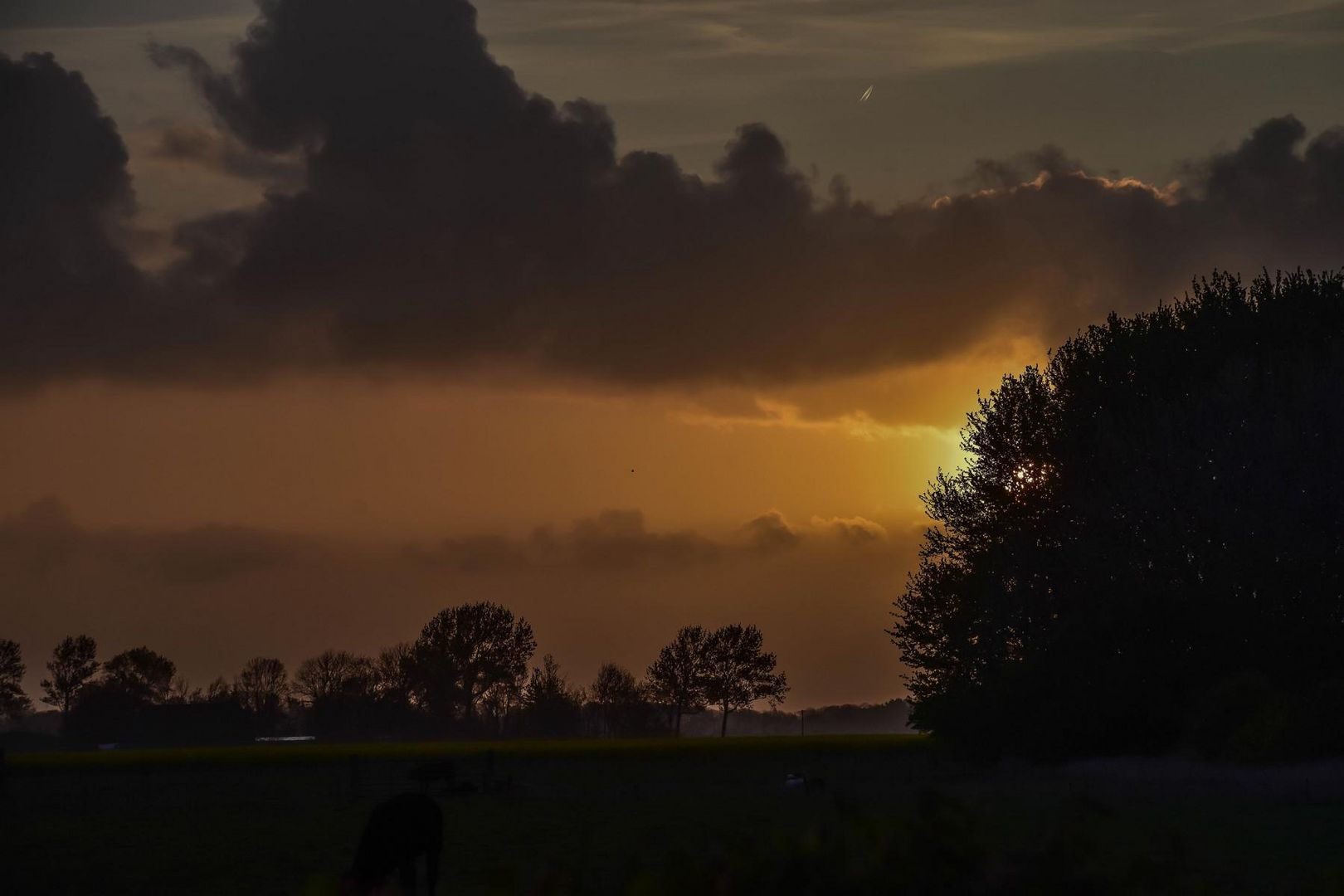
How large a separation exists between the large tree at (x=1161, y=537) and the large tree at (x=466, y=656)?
10412 centimetres

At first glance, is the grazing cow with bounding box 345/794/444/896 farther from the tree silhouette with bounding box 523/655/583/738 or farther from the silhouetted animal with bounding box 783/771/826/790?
the tree silhouette with bounding box 523/655/583/738

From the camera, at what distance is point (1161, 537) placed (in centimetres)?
4428

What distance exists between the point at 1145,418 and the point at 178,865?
1277 inches

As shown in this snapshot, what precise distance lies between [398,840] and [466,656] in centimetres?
13730

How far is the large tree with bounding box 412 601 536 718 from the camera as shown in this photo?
153875mm

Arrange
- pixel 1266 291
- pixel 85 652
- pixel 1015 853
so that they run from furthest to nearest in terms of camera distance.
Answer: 1. pixel 85 652
2. pixel 1266 291
3. pixel 1015 853

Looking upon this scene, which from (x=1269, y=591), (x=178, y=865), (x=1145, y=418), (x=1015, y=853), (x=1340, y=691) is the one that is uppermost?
(x=1145, y=418)

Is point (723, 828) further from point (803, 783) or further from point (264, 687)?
point (264, 687)

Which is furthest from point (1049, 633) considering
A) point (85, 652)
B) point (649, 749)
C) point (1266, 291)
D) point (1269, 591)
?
point (85, 652)

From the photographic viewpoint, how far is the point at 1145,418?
45.8 meters

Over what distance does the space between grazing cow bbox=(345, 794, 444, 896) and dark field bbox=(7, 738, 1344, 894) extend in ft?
7.51

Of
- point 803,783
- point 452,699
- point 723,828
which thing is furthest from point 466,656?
point 723,828

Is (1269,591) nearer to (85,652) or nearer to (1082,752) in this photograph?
(1082,752)

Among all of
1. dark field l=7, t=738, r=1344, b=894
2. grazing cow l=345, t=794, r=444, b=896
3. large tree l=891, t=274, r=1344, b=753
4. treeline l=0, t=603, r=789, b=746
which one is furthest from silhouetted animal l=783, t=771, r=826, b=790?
treeline l=0, t=603, r=789, b=746
